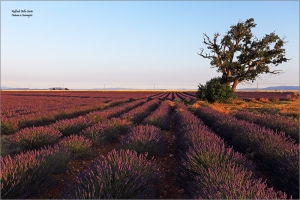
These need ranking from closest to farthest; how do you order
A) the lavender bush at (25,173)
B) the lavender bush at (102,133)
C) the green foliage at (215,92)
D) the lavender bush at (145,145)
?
the lavender bush at (25,173), the lavender bush at (145,145), the lavender bush at (102,133), the green foliage at (215,92)

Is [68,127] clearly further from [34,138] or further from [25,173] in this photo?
[25,173]

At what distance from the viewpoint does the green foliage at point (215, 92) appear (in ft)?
77.2

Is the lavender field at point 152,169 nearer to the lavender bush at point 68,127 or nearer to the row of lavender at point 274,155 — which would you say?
the row of lavender at point 274,155

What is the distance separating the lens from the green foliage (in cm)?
2352

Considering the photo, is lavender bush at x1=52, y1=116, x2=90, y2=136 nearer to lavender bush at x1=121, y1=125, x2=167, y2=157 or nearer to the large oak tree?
lavender bush at x1=121, y1=125, x2=167, y2=157

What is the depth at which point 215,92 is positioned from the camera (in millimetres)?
23688

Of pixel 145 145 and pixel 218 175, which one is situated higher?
pixel 218 175

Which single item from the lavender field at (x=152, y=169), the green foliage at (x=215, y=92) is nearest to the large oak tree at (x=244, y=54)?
the green foliage at (x=215, y=92)

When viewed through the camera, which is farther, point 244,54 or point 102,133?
point 244,54

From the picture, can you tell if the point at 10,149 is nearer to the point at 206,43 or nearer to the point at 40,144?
the point at 40,144

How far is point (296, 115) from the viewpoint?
13219 mm

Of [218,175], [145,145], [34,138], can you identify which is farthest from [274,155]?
[34,138]

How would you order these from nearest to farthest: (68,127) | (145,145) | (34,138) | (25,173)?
(25,173), (145,145), (34,138), (68,127)

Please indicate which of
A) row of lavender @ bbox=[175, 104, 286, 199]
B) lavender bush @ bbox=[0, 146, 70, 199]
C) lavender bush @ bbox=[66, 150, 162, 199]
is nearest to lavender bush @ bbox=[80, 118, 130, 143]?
lavender bush @ bbox=[0, 146, 70, 199]
